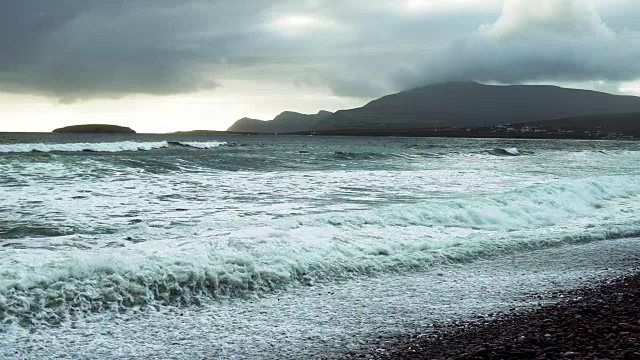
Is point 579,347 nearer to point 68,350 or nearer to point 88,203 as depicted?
point 68,350

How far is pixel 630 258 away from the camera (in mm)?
8773

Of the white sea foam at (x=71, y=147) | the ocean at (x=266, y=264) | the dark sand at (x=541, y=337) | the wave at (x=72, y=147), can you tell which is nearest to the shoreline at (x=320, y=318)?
the ocean at (x=266, y=264)

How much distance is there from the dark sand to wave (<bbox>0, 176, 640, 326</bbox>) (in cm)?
234

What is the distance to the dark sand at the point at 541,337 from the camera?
179 inches

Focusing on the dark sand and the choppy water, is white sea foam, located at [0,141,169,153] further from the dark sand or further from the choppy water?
the dark sand

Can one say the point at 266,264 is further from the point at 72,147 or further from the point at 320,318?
the point at 72,147

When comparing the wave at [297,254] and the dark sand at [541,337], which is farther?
the wave at [297,254]

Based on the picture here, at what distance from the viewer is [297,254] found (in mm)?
8148

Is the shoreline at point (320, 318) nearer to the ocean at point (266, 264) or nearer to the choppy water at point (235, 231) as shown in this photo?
the ocean at point (266, 264)

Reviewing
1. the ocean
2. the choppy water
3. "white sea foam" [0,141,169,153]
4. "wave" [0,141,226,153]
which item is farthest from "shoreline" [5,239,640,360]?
"white sea foam" [0,141,169,153]

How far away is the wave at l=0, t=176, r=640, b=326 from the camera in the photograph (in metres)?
6.07

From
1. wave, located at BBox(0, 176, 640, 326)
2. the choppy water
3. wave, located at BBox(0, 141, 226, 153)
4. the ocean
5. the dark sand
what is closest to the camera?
the dark sand

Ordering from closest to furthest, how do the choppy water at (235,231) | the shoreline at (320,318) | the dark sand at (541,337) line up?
the dark sand at (541,337), the shoreline at (320,318), the choppy water at (235,231)

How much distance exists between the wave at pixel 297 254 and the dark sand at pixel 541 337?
2.34m
